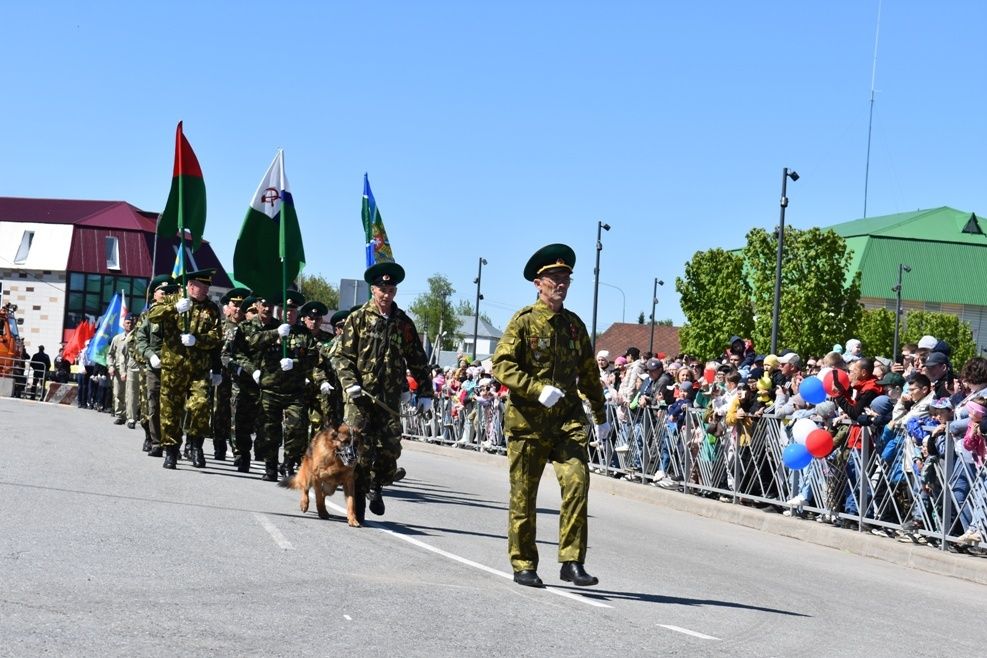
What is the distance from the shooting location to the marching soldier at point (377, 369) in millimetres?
11484

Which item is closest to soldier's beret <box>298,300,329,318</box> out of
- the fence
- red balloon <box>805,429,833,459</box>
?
the fence


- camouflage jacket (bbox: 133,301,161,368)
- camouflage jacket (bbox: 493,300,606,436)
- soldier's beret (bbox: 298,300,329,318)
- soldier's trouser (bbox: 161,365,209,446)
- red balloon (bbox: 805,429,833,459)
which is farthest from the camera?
camouflage jacket (bbox: 133,301,161,368)

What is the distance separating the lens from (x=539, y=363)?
863 centimetres

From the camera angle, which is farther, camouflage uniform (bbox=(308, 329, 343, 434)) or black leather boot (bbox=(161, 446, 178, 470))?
black leather boot (bbox=(161, 446, 178, 470))

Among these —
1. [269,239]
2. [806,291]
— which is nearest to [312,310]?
[269,239]

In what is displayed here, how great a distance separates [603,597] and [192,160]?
37.3 ft

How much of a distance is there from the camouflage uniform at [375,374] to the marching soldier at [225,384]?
4.23 meters

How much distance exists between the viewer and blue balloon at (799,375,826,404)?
1449cm

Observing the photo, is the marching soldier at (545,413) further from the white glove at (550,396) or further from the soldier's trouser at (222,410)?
the soldier's trouser at (222,410)

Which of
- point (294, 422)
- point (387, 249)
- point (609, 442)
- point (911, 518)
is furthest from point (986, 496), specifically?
point (387, 249)

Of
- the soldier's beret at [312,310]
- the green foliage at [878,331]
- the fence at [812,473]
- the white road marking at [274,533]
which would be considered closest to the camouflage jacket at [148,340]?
the soldier's beret at [312,310]

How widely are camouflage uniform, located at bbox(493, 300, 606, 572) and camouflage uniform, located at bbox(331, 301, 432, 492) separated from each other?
9.58 ft

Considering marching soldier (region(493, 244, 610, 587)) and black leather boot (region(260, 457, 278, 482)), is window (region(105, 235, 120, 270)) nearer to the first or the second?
black leather boot (region(260, 457, 278, 482))

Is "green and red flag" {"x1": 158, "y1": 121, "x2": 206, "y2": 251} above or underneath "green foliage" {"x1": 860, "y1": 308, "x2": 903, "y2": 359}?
underneath
